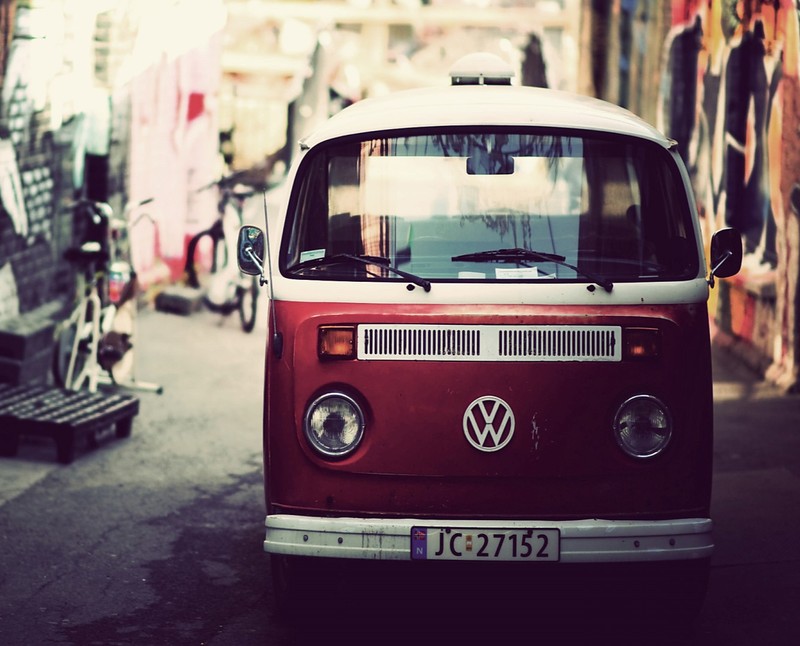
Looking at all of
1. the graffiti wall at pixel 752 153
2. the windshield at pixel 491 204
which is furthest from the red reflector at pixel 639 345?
the graffiti wall at pixel 752 153

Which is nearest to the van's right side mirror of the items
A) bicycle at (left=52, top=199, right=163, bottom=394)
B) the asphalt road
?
the asphalt road

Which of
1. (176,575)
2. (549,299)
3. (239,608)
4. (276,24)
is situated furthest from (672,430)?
(276,24)

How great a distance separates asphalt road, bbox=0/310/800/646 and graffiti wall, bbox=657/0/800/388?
159 centimetres

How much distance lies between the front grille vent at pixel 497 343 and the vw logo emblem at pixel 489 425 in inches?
7.0

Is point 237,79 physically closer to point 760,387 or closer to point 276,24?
point 276,24

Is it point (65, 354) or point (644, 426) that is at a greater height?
point (644, 426)

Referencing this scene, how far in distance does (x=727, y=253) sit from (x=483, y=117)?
1116mm

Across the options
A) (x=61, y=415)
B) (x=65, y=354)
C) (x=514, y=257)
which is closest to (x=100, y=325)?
(x=65, y=354)

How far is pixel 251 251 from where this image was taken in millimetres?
5781

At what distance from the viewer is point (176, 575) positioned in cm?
639

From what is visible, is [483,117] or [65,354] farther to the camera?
[65,354]

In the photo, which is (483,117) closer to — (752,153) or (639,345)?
(639,345)

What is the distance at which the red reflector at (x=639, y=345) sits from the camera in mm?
5219

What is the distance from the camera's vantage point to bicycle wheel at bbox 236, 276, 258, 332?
532 inches
